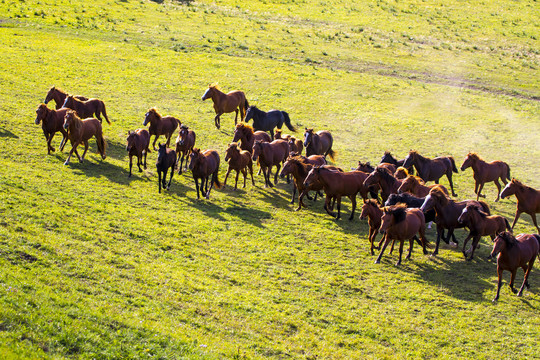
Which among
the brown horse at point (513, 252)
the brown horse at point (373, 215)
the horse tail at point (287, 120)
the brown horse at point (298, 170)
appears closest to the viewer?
the brown horse at point (513, 252)

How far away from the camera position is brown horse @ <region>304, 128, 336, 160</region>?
900 inches

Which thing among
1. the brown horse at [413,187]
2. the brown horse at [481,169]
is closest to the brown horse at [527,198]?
the brown horse at [413,187]

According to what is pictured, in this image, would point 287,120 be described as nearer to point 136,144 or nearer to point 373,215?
point 136,144

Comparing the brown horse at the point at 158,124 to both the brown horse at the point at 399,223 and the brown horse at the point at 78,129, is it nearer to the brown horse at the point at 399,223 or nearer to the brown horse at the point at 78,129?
the brown horse at the point at 78,129

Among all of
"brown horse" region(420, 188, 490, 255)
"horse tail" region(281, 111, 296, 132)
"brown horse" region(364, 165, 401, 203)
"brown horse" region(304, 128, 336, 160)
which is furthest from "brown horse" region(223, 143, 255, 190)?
"brown horse" region(420, 188, 490, 255)

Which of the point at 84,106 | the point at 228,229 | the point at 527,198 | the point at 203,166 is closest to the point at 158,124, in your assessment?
the point at 84,106

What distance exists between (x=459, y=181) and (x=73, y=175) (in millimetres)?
15935

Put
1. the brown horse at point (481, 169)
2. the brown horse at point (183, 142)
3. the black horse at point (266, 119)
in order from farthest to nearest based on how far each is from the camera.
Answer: the black horse at point (266, 119), the brown horse at point (481, 169), the brown horse at point (183, 142)

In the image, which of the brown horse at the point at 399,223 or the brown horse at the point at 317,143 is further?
the brown horse at the point at 317,143

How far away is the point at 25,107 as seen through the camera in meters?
24.8

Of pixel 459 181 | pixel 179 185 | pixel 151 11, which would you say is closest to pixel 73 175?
pixel 179 185

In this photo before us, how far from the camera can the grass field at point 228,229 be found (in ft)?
36.3

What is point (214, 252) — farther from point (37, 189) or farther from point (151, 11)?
point (151, 11)

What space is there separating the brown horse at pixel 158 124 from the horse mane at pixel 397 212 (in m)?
11.1
